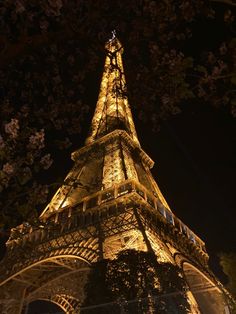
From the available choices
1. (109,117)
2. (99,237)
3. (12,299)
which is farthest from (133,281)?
(109,117)

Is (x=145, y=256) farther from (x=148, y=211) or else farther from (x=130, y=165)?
(x=130, y=165)

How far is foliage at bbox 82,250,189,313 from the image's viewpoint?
10570mm

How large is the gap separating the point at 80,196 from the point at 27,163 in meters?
13.9

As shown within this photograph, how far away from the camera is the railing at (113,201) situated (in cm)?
1733

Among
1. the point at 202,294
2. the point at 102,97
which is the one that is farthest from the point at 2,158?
the point at 102,97

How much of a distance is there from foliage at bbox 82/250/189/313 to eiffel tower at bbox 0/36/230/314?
47.4 inches

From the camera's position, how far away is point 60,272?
21.5 meters

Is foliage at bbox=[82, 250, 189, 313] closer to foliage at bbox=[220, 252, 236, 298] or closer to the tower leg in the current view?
foliage at bbox=[220, 252, 236, 298]

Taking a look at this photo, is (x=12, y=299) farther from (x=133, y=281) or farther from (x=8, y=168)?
(x=8, y=168)

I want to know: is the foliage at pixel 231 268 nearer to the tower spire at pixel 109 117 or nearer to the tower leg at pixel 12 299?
the tower spire at pixel 109 117

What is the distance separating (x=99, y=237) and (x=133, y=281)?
4.76 meters

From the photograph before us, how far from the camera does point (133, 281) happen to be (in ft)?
36.2

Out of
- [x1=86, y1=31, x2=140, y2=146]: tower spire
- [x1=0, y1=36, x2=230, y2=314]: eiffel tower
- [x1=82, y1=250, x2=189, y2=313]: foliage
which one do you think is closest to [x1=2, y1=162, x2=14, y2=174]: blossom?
[x1=0, y1=36, x2=230, y2=314]: eiffel tower

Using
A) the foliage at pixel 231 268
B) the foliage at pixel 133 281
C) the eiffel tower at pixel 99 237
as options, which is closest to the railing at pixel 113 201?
the eiffel tower at pixel 99 237
